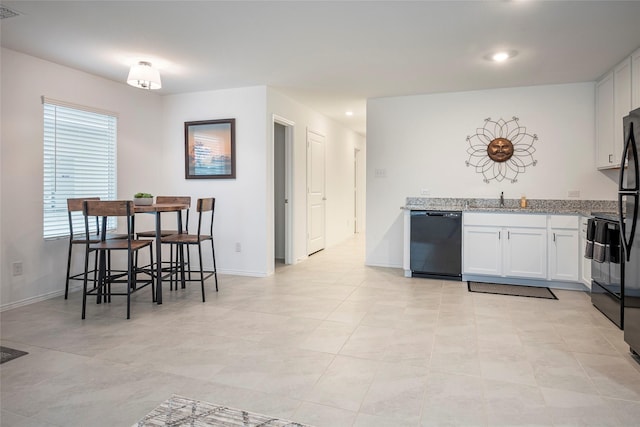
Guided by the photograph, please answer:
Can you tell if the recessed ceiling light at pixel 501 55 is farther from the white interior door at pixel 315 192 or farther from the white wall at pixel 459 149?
the white interior door at pixel 315 192

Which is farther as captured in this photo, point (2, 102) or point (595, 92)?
point (595, 92)

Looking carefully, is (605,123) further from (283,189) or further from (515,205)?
(283,189)

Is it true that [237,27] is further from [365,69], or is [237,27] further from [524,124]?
[524,124]

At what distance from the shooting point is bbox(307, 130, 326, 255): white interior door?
20.4ft

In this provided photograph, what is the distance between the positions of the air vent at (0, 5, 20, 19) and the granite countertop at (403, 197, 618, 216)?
401 cm

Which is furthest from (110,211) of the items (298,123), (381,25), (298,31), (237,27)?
(298,123)

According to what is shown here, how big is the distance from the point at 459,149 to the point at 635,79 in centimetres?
190

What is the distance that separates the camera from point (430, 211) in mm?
4691

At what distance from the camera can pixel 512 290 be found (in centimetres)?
432

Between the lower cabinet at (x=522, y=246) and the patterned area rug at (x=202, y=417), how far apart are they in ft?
11.0

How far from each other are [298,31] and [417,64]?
138 centimetres

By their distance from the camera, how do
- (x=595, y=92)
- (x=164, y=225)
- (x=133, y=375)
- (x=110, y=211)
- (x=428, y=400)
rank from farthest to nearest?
1. (x=164, y=225)
2. (x=595, y=92)
3. (x=110, y=211)
4. (x=133, y=375)
5. (x=428, y=400)

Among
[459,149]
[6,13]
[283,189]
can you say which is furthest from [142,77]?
[459,149]

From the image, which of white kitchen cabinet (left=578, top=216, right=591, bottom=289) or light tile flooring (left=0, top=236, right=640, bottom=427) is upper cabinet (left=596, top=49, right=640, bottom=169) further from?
light tile flooring (left=0, top=236, right=640, bottom=427)
